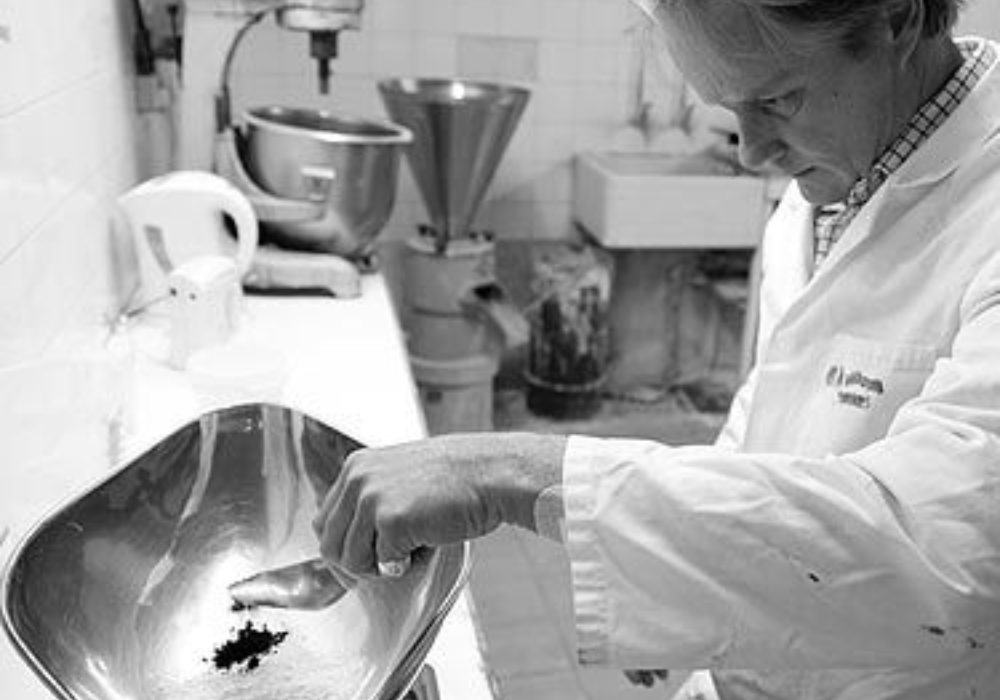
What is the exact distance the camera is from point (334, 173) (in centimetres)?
193

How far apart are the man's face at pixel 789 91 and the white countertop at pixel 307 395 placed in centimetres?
52

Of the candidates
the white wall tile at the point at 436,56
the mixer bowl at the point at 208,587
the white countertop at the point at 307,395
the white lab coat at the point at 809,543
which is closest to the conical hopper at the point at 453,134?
the white wall tile at the point at 436,56

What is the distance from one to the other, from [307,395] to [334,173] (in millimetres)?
666

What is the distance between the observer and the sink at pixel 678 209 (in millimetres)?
2732

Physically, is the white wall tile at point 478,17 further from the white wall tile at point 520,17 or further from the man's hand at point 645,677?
the man's hand at point 645,677

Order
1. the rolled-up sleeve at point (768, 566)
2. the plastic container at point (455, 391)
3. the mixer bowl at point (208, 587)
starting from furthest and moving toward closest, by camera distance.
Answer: the plastic container at point (455, 391), the mixer bowl at point (208, 587), the rolled-up sleeve at point (768, 566)

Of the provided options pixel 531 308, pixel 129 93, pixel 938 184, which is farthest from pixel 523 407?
pixel 938 184

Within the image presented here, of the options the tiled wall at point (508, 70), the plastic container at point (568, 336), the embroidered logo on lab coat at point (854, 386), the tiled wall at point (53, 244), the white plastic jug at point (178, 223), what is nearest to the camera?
the embroidered logo on lab coat at point (854, 386)

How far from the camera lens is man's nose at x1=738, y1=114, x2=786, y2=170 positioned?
2.59 ft

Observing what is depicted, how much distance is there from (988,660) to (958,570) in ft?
0.81

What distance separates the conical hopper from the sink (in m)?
0.38

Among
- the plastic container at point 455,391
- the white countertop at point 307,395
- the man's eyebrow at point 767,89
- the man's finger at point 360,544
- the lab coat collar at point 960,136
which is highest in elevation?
the man's eyebrow at point 767,89

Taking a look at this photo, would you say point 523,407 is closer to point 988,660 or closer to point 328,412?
point 328,412

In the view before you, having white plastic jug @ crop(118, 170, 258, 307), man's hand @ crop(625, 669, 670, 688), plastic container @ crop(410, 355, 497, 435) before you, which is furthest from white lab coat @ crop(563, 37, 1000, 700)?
plastic container @ crop(410, 355, 497, 435)
